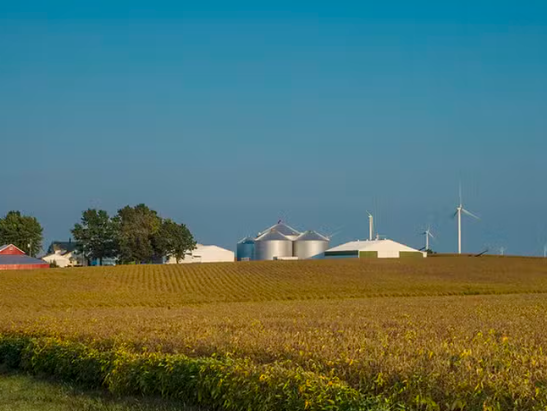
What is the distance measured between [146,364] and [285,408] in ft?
14.2

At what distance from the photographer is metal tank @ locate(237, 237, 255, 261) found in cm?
15138

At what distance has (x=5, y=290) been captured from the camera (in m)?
61.9

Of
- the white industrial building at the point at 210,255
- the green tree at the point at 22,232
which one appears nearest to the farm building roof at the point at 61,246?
the green tree at the point at 22,232

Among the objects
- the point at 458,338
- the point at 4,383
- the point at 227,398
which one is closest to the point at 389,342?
the point at 458,338

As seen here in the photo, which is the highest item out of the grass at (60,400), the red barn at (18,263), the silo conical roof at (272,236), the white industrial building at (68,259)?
the silo conical roof at (272,236)

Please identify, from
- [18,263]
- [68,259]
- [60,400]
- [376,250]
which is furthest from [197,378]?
[68,259]

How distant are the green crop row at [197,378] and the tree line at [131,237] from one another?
411 feet

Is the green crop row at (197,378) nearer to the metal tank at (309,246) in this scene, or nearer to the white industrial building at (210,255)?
the metal tank at (309,246)

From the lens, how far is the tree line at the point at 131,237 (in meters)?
142

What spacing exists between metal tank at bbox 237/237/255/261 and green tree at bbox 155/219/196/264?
10675mm

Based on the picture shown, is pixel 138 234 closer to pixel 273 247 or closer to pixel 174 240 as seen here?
pixel 174 240

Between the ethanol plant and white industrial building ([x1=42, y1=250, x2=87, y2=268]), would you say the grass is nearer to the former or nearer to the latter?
the ethanol plant

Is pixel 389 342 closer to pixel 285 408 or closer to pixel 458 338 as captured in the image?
pixel 458 338

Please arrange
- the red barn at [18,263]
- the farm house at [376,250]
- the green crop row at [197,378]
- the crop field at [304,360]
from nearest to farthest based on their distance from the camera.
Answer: the crop field at [304,360] → the green crop row at [197,378] → the red barn at [18,263] → the farm house at [376,250]
